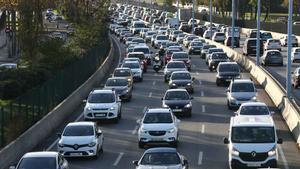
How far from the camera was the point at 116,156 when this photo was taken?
91.7ft

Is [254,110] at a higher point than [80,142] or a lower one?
higher

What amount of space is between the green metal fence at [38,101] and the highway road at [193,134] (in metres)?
1.18

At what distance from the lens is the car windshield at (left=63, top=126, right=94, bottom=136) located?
27.2 m

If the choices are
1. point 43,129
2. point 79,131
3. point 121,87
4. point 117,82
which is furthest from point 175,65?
point 79,131

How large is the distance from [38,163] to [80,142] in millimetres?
5136

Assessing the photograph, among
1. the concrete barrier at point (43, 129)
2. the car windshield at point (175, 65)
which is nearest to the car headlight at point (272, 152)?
the concrete barrier at point (43, 129)

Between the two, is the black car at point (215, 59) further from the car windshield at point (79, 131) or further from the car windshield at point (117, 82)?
the car windshield at point (79, 131)

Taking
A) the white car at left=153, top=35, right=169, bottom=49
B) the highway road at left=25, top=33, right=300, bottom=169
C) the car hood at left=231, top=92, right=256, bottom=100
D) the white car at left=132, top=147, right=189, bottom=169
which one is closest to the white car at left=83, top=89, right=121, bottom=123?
the highway road at left=25, top=33, right=300, bottom=169

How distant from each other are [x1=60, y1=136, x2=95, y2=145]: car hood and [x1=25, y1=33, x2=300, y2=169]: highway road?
0.75 meters

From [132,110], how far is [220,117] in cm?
555

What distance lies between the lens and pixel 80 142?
26.8 metres

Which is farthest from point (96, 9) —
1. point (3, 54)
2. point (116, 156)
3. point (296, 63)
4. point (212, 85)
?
point (116, 156)

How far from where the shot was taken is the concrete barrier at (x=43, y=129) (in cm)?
2656

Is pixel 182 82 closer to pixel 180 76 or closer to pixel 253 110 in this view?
pixel 180 76
